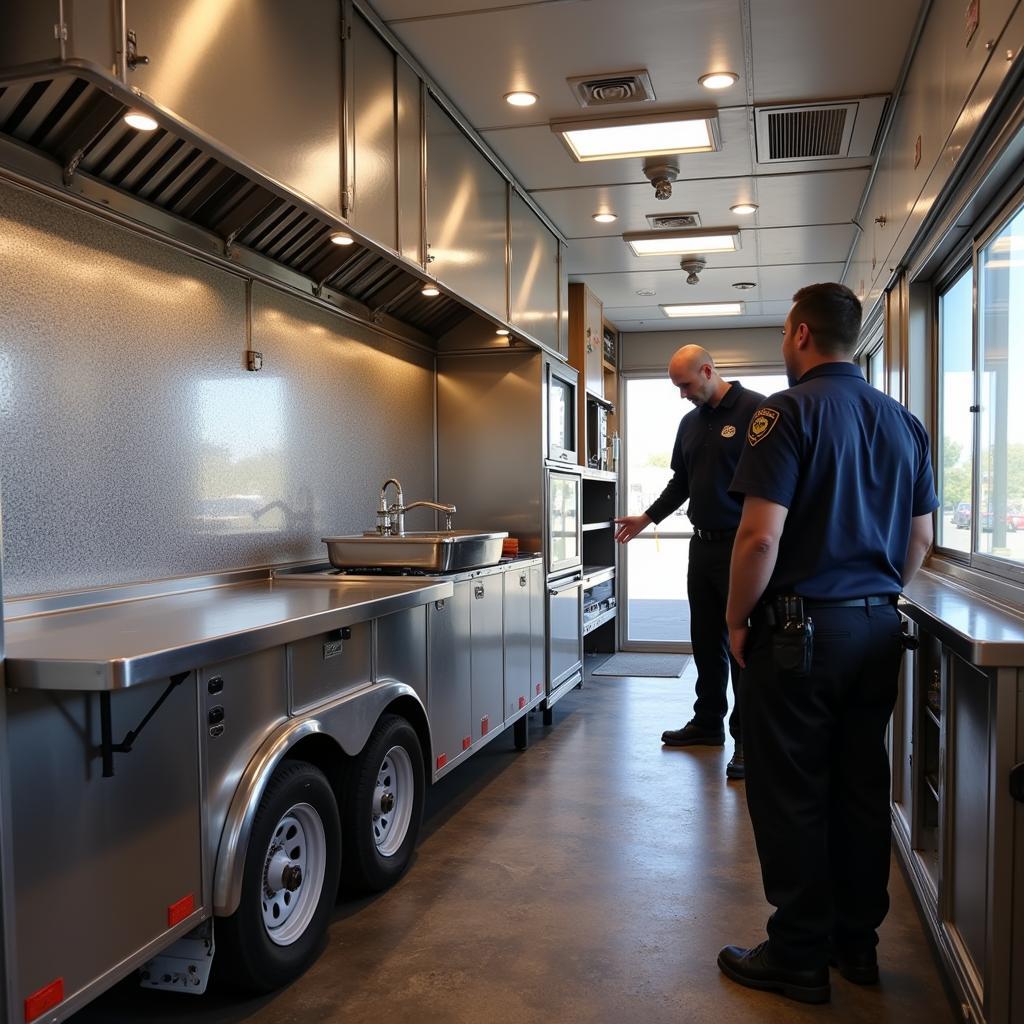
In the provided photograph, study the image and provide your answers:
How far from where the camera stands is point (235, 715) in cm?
218

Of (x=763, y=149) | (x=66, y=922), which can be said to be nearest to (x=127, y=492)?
(x=66, y=922)

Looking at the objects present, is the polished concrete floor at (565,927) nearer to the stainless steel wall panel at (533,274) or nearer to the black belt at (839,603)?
the black belt at (839,603)

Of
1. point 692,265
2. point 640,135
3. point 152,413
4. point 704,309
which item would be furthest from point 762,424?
point 704,309

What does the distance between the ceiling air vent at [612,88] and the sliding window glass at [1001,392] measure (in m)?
1.41

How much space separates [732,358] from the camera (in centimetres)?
828

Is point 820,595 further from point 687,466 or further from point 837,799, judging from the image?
point 687,466

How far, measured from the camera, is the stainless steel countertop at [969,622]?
6.04 ft

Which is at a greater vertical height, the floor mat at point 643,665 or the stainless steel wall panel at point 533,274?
the stainless steel wall panel at point 533,274

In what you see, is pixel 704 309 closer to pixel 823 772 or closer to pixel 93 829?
pixel 823 772

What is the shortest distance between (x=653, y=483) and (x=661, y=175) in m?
4.25

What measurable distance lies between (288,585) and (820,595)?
6.29 feet

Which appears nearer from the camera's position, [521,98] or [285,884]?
[285,884]

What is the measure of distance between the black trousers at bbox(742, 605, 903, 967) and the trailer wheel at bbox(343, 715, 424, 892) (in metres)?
1.11

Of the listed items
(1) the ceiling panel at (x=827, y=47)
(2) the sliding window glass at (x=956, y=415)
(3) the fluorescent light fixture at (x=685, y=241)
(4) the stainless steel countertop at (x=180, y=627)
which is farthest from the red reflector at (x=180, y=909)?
(3) the fluorescent light fixture at (x=685, y=241)
